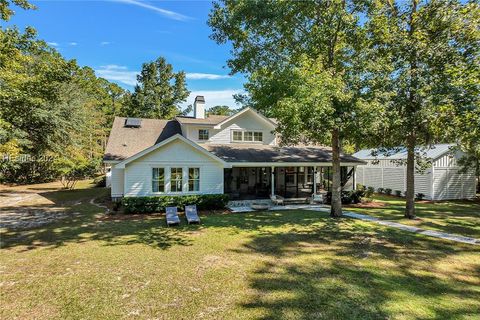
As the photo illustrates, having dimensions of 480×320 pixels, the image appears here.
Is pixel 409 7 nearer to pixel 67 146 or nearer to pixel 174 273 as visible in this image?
pixel 174 273

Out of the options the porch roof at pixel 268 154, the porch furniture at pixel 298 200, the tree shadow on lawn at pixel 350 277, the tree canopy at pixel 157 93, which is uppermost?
the tree canopy at pixel 157 93

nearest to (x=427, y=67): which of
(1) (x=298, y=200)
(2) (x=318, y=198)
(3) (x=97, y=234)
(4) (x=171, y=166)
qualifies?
(2) (x=318, y=198)

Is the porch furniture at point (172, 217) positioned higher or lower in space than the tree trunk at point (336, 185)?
lower

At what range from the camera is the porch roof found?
18.5m

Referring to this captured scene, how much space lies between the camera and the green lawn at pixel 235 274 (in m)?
5.47

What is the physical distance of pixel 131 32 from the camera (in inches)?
651

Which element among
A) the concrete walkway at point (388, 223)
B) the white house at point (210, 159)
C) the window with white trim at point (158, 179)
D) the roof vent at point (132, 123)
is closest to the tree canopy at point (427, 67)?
the concrete walkway at point (388, 223)

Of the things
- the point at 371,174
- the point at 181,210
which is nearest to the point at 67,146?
the point at 181,210

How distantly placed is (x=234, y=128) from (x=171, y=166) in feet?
22.6

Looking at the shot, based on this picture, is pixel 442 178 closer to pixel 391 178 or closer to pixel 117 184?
pixel 391 178

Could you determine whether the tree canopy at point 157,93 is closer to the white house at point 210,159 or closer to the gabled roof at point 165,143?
the white house at point 210,159

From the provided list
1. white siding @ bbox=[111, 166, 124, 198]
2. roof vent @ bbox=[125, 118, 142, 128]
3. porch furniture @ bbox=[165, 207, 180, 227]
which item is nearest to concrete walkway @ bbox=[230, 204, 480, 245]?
porch furniture @ bbox=[165, 207, 180, 227]

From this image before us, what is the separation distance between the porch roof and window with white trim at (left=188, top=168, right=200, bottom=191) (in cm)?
194

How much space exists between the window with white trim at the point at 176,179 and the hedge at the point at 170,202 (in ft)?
3.32
